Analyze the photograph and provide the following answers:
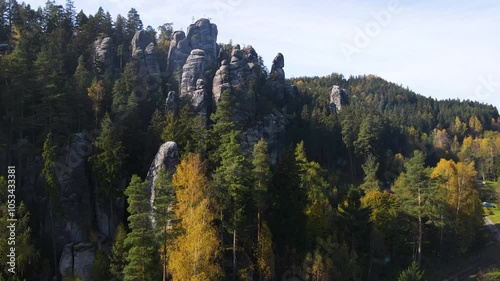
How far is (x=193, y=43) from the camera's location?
65625 millimetres

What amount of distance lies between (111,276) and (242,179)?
40.6 ft

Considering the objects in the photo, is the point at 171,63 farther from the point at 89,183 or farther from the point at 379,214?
the point at 379,214

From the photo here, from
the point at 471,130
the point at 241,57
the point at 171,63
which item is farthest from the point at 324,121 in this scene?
the point at 471,130

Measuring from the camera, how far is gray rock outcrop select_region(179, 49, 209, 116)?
2143 inches

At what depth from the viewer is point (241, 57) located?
208 ft

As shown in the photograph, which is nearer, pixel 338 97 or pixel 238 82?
pixel 238 82

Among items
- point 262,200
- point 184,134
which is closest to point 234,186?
point 262,200

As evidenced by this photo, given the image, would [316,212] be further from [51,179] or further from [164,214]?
[51,179]

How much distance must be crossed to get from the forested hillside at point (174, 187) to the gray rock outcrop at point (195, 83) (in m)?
0.18

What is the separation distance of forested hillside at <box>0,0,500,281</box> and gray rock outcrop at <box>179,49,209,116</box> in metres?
0.18

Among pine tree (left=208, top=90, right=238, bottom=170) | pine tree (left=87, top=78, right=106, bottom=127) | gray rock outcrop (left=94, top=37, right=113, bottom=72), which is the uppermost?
gray rock outcrop (left=94, top=37, right=113, bottom=72)

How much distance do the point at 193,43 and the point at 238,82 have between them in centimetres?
1221

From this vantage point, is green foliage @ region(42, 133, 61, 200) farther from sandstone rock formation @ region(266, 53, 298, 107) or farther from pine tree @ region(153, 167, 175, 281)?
sandstone rock formation @ region(266, 53, 298, 107)

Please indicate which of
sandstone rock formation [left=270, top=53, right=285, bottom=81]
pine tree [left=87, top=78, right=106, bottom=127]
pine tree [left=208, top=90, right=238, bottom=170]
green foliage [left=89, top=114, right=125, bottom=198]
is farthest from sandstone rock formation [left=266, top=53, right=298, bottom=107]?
green foliage [left=89, top=114, right=125, bottom=198]
